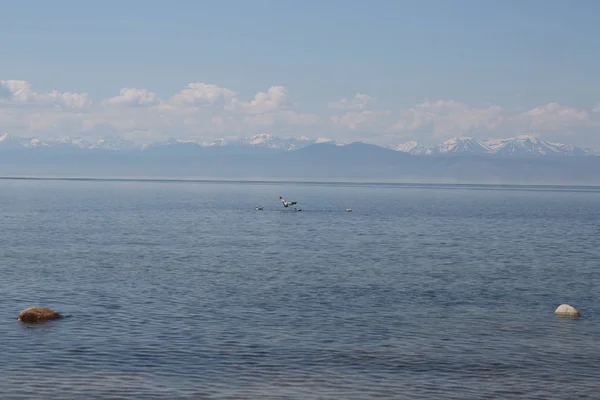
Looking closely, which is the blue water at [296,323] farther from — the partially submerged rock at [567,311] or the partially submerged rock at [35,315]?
the partially submerged rock at [35,315]

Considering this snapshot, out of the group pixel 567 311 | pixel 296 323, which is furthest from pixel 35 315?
pixel 567 311

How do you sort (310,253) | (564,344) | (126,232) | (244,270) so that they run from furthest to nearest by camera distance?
(126,232)
(310,253)
(244,270)
(564,344)

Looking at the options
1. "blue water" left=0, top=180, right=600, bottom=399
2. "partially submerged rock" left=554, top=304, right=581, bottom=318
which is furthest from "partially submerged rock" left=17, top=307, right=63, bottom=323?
"partially submerged rock" left=554, top=304, right=581, bottom=318

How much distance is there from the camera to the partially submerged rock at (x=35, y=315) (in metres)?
32.7

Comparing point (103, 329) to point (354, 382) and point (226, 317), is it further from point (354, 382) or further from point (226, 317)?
point (354, 382)

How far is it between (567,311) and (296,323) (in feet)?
40.2

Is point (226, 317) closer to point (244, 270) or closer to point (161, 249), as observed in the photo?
point (244, 270)

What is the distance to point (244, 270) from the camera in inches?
2046

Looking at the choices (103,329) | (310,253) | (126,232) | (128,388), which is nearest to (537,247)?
(310,253)

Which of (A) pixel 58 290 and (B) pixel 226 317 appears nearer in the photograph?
(B) pixel 226 317

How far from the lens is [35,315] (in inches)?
1288

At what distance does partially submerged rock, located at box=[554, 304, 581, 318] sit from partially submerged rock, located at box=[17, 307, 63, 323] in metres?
21.7

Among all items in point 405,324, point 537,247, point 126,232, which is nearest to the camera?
point 405,324

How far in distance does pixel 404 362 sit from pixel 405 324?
6532 millimetres
